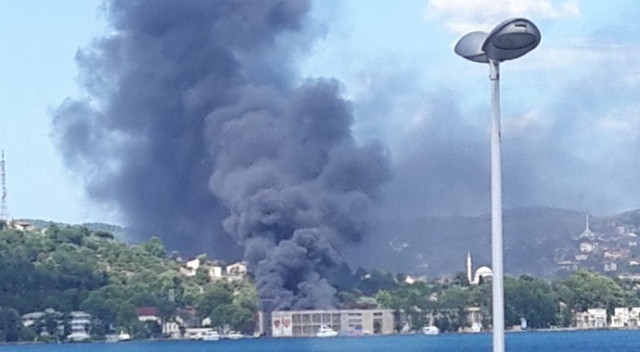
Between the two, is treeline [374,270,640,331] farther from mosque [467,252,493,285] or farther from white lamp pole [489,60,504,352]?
white lamp pole [489,60,504,352]

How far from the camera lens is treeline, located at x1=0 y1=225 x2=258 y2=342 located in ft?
274

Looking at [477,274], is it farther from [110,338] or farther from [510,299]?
[110,338]

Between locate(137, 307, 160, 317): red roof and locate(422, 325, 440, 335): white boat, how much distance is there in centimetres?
1413

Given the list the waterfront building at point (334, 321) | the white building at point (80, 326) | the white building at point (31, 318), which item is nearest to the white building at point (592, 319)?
the waterfront building at point (334, 321)

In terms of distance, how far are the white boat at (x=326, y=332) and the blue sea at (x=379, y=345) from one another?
0.30m

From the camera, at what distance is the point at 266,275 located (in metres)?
76.2

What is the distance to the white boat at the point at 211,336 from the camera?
8594cm

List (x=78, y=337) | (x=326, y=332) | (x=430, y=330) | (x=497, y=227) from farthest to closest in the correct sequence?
(x=78, y=337)
(x=430, y=330)
(x=326, y=332)
(x=497, y=227)

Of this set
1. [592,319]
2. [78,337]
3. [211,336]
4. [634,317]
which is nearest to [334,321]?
[211,336]

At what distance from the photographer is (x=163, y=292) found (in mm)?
85000

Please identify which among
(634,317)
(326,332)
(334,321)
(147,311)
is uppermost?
(147,311)

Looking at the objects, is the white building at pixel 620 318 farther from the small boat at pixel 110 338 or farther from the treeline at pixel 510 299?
the small boat at pixel 110 338

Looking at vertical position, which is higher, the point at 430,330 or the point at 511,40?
the point at 511,40

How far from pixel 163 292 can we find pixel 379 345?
14927mm
